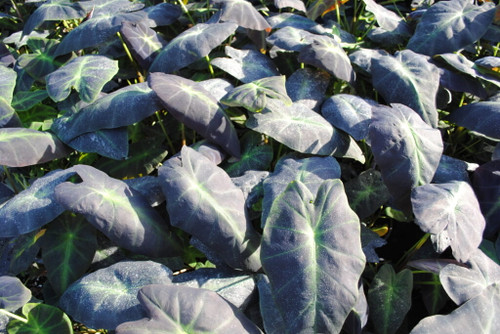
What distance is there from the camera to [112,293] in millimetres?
1209

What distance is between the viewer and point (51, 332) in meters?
1.24

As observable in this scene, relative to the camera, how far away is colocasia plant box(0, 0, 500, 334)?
1.13 meters

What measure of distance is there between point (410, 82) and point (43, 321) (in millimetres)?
1508

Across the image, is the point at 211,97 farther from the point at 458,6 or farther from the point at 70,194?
the point at 458,6

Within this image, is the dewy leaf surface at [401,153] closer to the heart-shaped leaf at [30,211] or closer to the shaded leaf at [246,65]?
the shaded leaf at [246,65]

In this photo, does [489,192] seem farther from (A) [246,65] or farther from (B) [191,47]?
(B) [191,47]

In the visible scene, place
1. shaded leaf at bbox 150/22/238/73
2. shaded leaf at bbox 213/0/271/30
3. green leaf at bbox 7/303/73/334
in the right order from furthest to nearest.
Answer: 1. shaded leaf at bbox 213/0/271/30
2. shaded leaf at bbox 150/22/238/73
3. green leaf at bbox 7/303/73/334

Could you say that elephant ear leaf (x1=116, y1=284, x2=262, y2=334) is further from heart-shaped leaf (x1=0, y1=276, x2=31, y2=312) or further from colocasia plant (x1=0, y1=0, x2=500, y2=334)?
heart-shaped leaf (x1=0, y1=276, x2=31, y2=312)

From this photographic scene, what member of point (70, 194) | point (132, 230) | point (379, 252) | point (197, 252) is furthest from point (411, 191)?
point (70, 194)

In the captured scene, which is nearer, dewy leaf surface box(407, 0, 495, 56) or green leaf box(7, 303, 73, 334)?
green leaf box(7, 303, 73, 334)

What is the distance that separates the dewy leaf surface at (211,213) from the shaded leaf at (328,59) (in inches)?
28.7

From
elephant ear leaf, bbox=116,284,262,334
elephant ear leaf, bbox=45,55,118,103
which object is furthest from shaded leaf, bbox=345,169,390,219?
elephant ear leaf, bbox=45,55,118,103

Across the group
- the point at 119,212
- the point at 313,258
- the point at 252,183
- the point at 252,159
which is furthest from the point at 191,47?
the point at 313,258

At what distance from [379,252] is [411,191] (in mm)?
435
